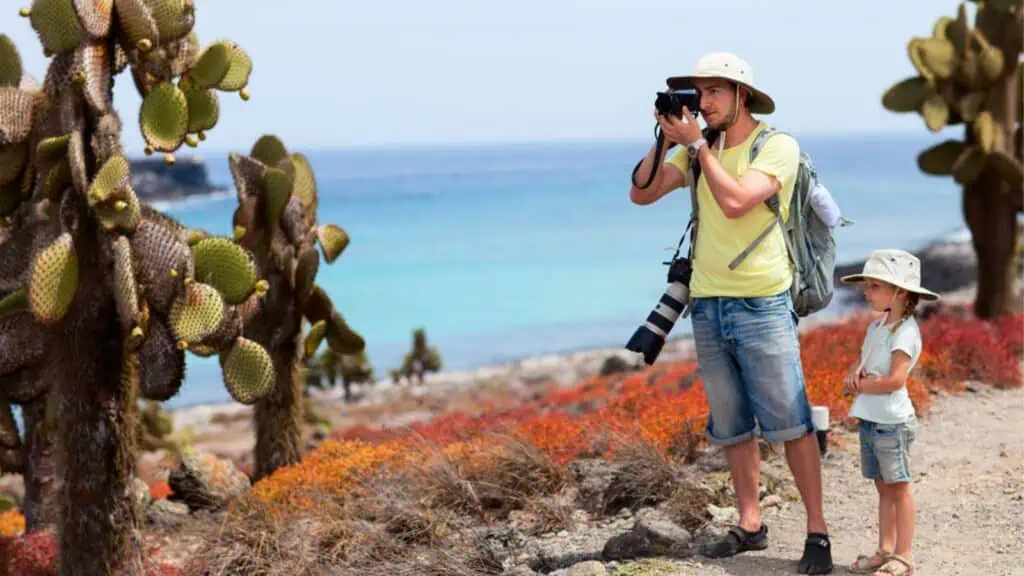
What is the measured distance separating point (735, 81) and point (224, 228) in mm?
103612

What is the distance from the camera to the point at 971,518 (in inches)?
276

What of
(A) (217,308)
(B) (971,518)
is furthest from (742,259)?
(A) (217,308)

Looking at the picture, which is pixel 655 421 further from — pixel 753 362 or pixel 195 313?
pixel 753 362

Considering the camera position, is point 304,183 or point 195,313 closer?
point 195,313

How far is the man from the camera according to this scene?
5.47m

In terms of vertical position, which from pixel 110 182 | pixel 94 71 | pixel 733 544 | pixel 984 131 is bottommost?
pixel 733 544

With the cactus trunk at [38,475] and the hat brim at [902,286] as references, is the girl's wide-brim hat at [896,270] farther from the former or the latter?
the cactus trunk at [38,475]

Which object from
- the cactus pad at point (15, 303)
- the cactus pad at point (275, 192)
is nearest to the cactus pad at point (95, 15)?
the cactus pad at point (15, 303)

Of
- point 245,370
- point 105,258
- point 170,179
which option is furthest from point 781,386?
point 170,179

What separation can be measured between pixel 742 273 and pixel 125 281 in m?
3.64

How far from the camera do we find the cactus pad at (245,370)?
825 centimetres

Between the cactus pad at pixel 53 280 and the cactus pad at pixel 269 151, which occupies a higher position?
the cactus pad at pixel 269 151

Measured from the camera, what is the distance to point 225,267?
7.94 m

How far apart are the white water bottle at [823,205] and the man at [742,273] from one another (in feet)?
0.55
